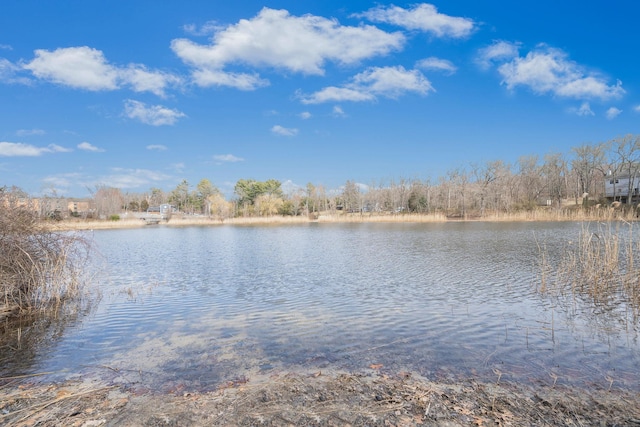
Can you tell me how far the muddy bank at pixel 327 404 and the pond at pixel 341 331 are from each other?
1.21 ft

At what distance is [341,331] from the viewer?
7285mm

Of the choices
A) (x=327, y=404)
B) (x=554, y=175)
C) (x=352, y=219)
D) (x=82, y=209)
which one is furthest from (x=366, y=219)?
(x=82, y=209)

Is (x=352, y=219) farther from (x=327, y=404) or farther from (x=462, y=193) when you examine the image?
(x=327, y=404)

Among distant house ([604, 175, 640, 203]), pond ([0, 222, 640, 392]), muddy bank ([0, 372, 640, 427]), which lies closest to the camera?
muddy bank ([0, 372, 640, 427])

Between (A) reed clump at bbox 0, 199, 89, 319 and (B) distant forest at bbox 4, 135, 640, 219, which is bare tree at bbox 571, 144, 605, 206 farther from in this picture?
(A) reed clump at bbox 0, 199, 89, 319

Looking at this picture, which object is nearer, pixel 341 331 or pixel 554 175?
pixel 341 331

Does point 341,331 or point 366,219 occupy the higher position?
point 366,219

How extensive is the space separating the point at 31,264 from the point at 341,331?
8.13m

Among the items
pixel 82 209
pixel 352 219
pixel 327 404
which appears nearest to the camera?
pixel 327 404

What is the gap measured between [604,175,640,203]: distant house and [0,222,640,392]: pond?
2050 inches

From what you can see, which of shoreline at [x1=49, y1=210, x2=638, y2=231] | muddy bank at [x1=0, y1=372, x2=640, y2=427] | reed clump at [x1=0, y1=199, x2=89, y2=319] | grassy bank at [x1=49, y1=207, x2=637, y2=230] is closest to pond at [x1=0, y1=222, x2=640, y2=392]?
muddy bank at [x1=0, y1=372, x2=640, y2=427]

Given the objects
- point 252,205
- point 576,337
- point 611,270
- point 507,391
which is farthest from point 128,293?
point 252,205

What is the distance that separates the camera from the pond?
5.41 m

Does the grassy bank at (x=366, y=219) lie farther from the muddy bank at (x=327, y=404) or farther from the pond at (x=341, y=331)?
the muddy bank at (x=327, y=404)
